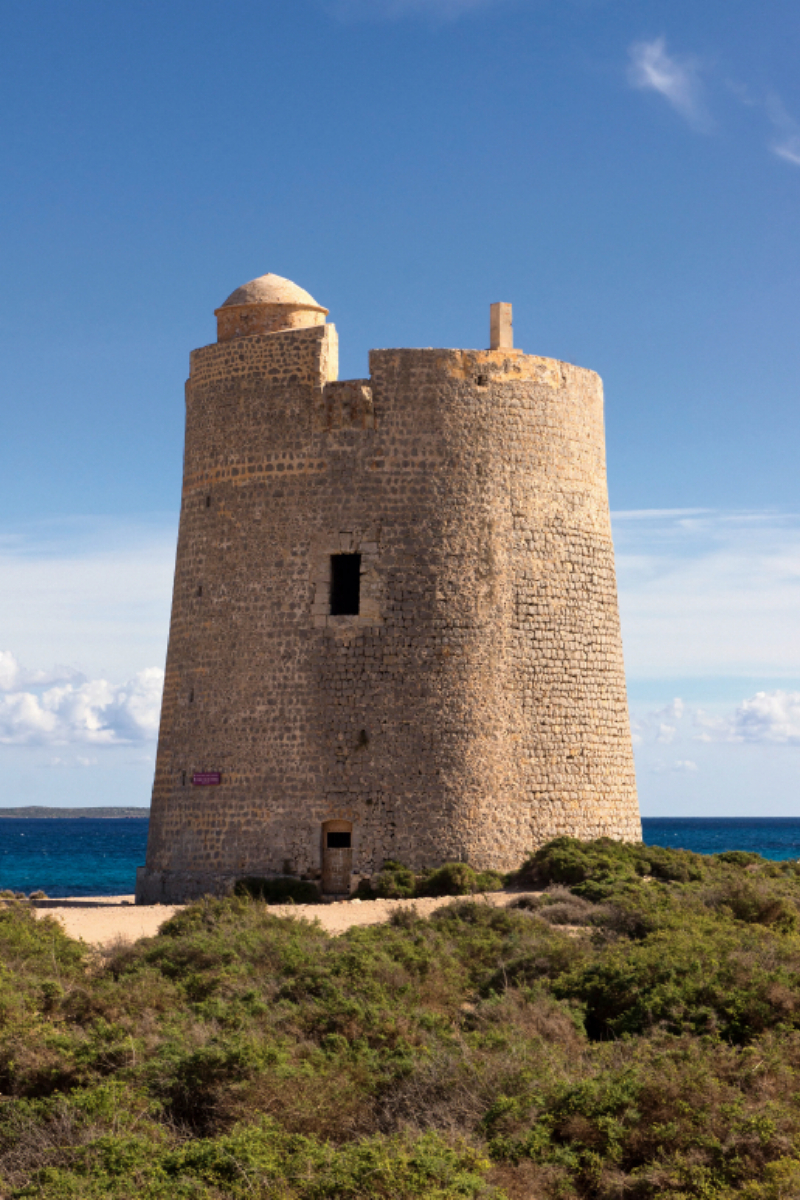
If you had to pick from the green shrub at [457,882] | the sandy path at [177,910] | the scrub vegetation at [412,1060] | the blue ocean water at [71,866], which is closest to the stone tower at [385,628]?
the green shrub at [457,882]

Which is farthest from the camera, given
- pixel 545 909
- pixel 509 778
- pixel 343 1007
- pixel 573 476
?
pixel 573 476

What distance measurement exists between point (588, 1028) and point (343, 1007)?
2.16 meters

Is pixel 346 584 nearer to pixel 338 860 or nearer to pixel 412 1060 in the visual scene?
pixel 338 860

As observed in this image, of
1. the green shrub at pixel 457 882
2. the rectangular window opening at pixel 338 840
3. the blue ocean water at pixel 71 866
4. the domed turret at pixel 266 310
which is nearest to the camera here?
the green shrub at pixel 457 882

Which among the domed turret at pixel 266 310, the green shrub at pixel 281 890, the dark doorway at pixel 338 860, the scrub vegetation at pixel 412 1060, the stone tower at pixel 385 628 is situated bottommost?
the scrub vegetation at pixel 412 1060

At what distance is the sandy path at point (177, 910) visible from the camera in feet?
53.9

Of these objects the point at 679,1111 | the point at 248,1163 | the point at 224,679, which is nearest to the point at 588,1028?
the point at 679,1111

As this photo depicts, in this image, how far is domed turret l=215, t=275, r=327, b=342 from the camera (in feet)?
72.2

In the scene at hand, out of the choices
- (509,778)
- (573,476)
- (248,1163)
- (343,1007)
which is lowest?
(248,1163)

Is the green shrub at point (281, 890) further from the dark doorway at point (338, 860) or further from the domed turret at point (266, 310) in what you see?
the domed turret at point (266, 310)

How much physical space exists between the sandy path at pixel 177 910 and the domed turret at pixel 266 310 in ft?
31.2

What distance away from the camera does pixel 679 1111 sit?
27.7 feet

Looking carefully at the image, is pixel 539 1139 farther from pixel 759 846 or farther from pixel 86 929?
pixel 759 846

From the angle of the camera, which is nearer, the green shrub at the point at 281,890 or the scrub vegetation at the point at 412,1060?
the scrub vegetation at the point at 412,1060
